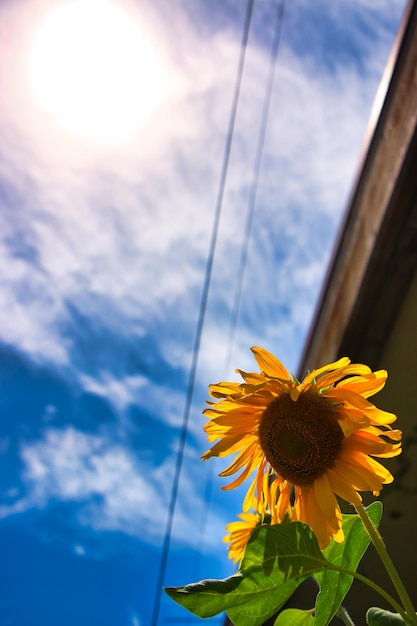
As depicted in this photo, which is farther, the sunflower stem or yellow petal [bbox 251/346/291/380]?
yellow petal [bbox 251/346/291/380]

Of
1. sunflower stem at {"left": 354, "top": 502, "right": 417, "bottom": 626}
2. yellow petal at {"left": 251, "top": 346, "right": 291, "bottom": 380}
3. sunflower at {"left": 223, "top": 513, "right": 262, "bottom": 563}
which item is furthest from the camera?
sunflower at {"left": 223, "top": 513, "right": 262, "bottom": 563}

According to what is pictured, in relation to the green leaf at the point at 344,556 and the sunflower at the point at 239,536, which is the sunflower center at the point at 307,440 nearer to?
the green leaf at the point at 344,556

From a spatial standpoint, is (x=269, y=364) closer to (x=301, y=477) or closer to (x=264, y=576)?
(x=301, y=477)

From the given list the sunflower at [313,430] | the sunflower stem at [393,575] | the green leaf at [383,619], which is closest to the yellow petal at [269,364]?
the sunflower at [313,430]

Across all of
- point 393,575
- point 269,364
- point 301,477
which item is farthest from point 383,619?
point 269,364

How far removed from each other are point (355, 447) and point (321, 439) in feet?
0.17

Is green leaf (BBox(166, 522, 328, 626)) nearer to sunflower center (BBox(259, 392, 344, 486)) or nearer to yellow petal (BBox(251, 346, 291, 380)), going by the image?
sunflower center (BBox(259, 392, 344, 486))

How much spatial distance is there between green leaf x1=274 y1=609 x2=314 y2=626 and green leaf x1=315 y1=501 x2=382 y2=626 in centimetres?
7

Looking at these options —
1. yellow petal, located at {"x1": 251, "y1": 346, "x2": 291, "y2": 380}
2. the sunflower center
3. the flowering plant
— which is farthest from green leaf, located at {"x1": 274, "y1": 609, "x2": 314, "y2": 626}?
yellow petal, located at {"x1": 251, "y1": 346, "x2": 291, "y2": 380}

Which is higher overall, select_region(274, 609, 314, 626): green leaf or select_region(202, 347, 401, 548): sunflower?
select_region(202, 347, 401, 548): sunflower

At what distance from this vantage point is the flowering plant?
2.33ft

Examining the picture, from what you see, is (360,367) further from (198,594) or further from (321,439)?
(198,594)

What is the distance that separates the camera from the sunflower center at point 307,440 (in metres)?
0.82

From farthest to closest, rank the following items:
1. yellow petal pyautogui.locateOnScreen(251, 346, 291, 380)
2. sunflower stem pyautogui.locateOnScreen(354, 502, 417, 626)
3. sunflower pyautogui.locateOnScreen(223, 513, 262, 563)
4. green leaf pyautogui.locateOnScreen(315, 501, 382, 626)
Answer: sunflower pyautogui.locateOnScreen(223, 513, 262, 563) < yellow petal pyautogui.locateOnScreen(251, 346, 291, 380) < green leaf pyautogui.locateOnScreen(315, 501, 382, 626) < sunflower stem pyautogui.locateOnScreen(354, 502, 417, 626)
